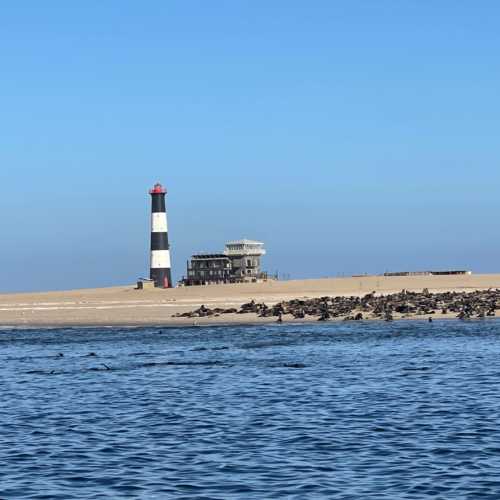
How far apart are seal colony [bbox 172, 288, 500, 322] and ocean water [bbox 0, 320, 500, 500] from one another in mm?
12295

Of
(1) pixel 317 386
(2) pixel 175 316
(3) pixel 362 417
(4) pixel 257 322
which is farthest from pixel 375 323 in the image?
(3) pixel 362 417

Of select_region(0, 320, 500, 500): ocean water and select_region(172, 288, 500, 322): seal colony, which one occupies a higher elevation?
select_region(172, 288, 500, 322): seal colony

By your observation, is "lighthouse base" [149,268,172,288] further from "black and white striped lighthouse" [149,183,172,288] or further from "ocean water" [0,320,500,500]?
"ocean water" [0,320,500,500]

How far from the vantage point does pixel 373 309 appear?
4925 cm

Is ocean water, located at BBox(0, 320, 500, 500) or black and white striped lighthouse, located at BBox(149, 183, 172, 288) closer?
ocean water, located at BBox(0, 320, 500, 500)

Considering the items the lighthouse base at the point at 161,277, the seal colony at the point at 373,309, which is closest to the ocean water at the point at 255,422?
the seal colony at the point at 373,309

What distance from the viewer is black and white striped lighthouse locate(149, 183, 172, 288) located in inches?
3125

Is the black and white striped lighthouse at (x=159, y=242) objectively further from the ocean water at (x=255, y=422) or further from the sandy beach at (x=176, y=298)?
the ocean water at (x=255, y=422)

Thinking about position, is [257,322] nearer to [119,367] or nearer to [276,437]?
[119,367]

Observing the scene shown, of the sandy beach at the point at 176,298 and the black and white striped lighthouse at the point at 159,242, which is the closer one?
the sandy beach at the point at 176,298

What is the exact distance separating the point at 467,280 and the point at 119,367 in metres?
49.0

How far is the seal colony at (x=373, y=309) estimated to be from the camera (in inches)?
1845

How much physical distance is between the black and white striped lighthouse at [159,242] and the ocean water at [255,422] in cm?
4473

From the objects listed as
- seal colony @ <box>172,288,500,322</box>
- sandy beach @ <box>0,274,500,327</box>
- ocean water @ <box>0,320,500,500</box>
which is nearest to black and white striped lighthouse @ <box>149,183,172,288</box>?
sandy beach @ <box>0,274,500,327</box>
